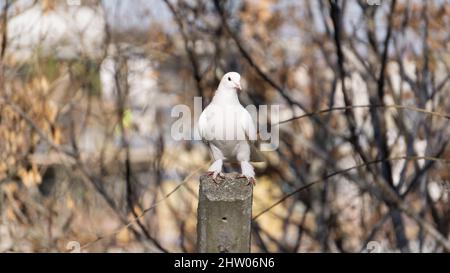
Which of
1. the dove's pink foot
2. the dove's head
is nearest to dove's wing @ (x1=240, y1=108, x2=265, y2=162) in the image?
the dove's head

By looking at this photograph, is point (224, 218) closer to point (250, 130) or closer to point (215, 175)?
point (215, 175)

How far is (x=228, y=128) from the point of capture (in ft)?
14.0

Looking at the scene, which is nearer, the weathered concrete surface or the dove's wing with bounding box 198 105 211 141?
the weathered concrete surface

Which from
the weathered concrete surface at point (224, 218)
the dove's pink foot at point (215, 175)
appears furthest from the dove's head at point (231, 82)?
the weathered concrete surface at point (224, 218)

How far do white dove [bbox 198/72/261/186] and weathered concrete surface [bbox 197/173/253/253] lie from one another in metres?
0.23

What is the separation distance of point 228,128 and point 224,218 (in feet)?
1.83

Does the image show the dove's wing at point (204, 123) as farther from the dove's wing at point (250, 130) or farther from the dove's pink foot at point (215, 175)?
the dove's pink foot at point (215, 175)

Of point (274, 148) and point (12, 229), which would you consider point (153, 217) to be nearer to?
point (12, 229)

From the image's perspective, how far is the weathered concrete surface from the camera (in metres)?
3.88

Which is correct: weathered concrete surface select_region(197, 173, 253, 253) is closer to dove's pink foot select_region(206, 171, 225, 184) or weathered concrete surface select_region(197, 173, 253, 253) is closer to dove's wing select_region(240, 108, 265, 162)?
dove's pink foot select_region(206, 171, 225, 184)

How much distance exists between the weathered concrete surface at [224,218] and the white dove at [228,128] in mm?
234

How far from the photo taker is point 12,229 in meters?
9.06

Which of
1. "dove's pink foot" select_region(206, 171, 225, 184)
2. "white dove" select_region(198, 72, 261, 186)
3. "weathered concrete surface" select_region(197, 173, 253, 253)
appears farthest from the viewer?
"white dove" select_region(198, 72, 261, 186)

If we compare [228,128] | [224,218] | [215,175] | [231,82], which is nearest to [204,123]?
[228,128]
